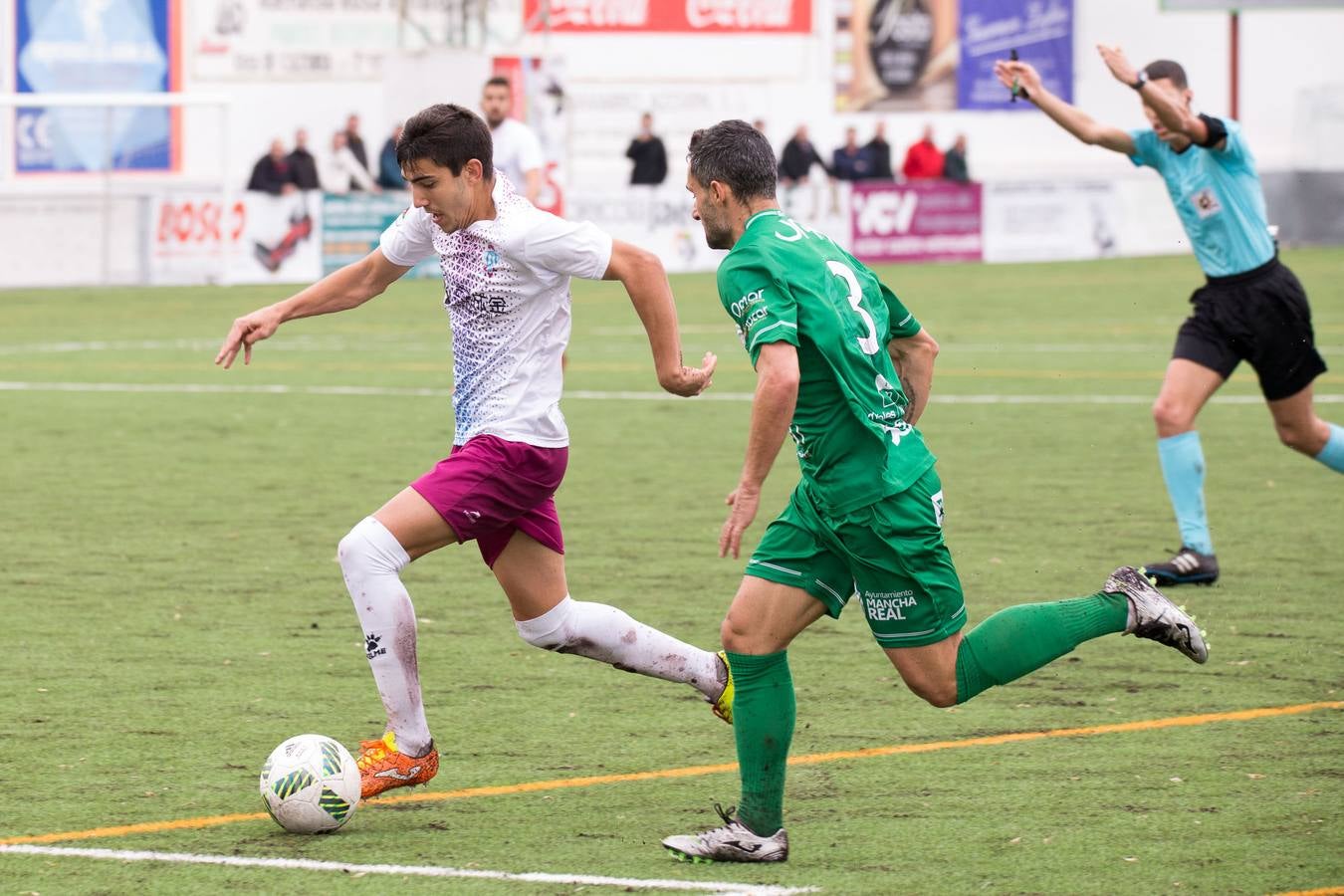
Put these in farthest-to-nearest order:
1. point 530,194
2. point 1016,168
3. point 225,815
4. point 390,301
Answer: point 1016,168, point 390,301, point 530,194, point 225,815

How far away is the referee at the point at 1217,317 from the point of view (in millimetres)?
9148

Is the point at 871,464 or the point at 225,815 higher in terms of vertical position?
the point at 871,464

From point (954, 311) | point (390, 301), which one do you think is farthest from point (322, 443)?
point (390, 301)

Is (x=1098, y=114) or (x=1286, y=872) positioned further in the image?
(x=1098, y=114)

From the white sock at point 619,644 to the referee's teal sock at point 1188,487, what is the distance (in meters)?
3.47

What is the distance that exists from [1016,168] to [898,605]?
43848 millimetres

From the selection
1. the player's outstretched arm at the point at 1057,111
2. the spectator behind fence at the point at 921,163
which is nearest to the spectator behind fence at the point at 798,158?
the spectator behind fence at the point at 921,163

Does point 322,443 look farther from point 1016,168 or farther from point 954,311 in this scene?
point 1016,168

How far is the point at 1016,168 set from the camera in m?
48.2

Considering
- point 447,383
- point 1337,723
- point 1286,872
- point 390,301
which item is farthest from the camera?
point 390,301

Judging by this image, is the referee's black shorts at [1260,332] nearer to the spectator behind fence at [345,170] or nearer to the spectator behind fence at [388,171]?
the spectator behind fence at [388,171]

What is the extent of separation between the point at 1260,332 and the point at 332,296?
14.3 feet

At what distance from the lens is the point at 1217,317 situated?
9219mm

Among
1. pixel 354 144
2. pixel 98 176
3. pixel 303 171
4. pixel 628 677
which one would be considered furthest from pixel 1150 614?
pixel 98 176
